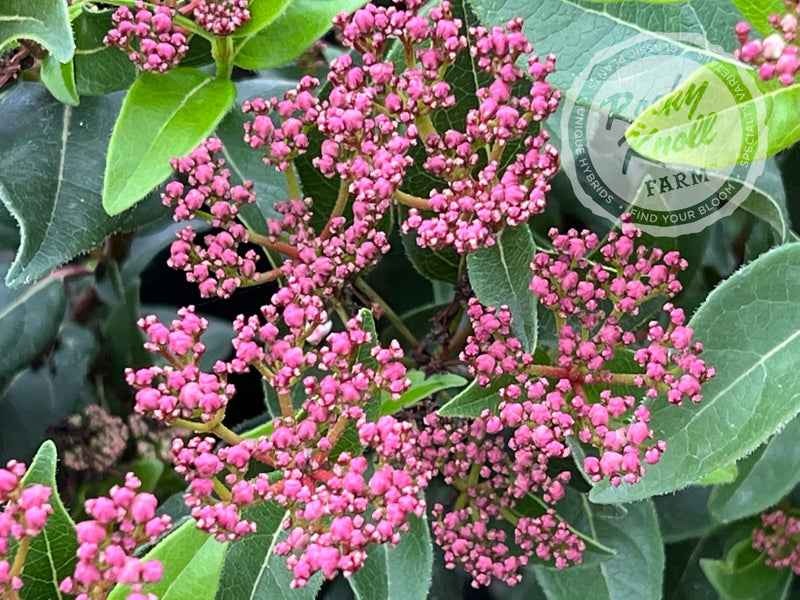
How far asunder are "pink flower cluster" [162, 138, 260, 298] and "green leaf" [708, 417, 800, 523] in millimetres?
561

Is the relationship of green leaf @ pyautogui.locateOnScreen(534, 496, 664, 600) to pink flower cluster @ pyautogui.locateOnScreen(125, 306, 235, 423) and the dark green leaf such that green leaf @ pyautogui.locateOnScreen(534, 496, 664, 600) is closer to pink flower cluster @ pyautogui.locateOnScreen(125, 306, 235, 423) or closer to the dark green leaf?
A: the dark green leaf

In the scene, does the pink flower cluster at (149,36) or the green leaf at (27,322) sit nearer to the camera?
the pink flower cluster at (149,36)

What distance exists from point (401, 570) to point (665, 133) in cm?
43

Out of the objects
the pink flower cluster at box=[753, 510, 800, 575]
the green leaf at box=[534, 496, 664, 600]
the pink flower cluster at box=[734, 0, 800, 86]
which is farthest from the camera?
the pink flower cluster at box=[753, 510, 800, 575]

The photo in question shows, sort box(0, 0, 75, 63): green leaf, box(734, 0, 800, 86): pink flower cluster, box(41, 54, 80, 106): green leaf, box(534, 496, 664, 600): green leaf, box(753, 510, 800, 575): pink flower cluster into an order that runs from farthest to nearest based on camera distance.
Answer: box(753, 510, 800, 575): pink flower cluster < box(534, 496, 664, 600): green leaf < box(41, 54, 80, 106): green leaf < box(0, 0, 75, 63): green leaf < box(734, 0, 800, 86): pink flower cluster

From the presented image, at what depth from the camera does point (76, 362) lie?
1154 mm

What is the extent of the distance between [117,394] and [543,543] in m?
0.62

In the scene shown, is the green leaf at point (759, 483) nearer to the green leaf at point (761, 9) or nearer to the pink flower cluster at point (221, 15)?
the green leaf at point (761, 9)

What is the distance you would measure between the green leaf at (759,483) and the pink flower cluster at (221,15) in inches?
26.7

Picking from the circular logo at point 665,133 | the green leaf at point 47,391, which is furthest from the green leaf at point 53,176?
the circular logo at point 665,133

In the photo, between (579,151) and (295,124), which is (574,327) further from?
(295,124)

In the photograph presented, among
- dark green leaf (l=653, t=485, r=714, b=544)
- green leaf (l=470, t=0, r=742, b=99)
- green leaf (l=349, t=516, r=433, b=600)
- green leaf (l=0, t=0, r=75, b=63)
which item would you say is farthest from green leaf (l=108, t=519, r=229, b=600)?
dark green leaf (l=653, t=485, r=714, b=544)

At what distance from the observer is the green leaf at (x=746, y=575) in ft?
3.32

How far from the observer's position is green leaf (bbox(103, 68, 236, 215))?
69 centimetres
